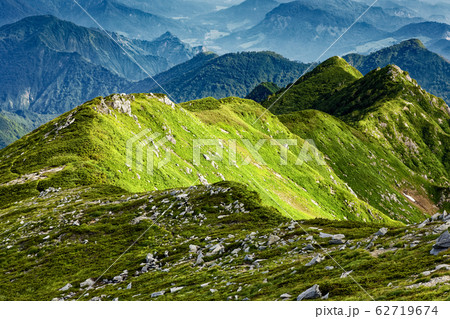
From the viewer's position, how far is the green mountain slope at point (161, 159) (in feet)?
238

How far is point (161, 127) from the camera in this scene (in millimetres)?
103188

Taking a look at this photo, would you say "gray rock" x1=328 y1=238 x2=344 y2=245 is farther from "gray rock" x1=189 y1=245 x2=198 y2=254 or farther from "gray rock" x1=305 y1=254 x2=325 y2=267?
"gray rock" x1=189 y1=245 x2=198 y2=254

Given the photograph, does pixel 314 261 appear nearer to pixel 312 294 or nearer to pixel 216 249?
pixel 312 294

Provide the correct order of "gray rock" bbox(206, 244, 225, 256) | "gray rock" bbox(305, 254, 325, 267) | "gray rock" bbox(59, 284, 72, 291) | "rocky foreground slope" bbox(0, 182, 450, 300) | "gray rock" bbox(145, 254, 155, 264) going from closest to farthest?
"rocky foreground slope" bbox(0, 182, 450, 300) < "gray rock" bbox(305, 254, 325, 267) < "gray rock" bbox(59, 284, 72, 291) < "gray rock" bbox(206, 244, 225, 256) < "gray rock" bbox(145, 254, 155, 264)

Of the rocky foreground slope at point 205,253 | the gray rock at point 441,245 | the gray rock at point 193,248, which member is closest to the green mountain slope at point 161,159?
the rocky foreground slope at point 205,253

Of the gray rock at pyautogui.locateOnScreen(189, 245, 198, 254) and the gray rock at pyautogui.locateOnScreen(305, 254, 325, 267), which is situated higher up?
the gray rock at pyautogui.locateOnScreen(305, 254, 325, 267)

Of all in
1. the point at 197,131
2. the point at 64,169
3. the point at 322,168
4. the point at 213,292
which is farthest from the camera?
the point at 322,168

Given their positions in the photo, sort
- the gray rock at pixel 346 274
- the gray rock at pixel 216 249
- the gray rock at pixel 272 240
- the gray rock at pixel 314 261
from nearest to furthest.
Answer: the gray rock at pixel 346 274
the gray rock at pixel 314 261
the gray rock at pixel 272 240
the gray rock at pixel 216 249

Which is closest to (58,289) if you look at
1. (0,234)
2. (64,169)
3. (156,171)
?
(0,234)

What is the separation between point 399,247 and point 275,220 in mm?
16279

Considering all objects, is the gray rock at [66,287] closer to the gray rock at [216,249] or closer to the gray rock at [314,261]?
the gray rock at [216,249]

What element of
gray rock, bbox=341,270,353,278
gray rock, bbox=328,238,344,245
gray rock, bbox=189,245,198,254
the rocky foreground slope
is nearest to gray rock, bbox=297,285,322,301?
the rocky foreground slope

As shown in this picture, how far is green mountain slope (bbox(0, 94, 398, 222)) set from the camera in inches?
2859

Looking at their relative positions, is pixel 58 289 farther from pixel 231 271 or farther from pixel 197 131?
pixel 197 131
